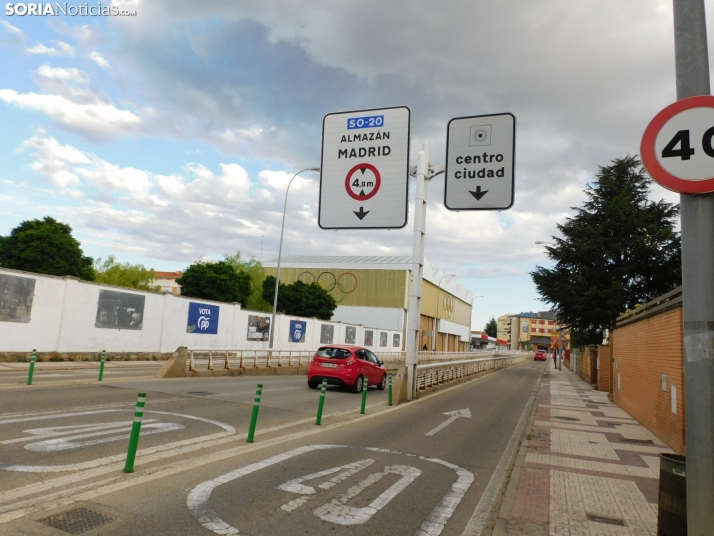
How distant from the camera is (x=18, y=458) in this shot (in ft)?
20.8

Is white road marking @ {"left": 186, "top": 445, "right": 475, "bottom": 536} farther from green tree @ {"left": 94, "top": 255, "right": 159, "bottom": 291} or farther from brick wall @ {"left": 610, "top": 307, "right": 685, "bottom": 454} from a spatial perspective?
green tree @ {"left": 94, "top": 255, "right": 159, "bottom": 291}

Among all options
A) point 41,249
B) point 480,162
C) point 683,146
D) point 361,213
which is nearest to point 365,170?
point 361,213

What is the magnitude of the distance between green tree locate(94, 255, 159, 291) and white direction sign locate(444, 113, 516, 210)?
213ft

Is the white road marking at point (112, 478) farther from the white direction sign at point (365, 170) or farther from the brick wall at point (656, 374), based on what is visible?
the white direction sign at point (365, 170)

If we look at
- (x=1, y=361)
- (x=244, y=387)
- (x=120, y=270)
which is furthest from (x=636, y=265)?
(x=120, y=270)

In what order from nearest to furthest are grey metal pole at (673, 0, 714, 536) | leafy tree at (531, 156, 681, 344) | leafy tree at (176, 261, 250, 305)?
grey metal pole at (673, 0, 714, 536)
leafy tree at (531, 156, 681, 344)
leafy tree at (176, 261, 250, 305)

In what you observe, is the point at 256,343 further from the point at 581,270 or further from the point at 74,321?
the point at 581,270

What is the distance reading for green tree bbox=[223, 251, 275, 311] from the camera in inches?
2815

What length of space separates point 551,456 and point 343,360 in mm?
10170

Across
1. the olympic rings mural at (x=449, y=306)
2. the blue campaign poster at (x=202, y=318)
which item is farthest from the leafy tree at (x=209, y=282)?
the olympic rings mural at (x=449, y=306)

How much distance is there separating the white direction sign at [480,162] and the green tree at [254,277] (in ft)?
181

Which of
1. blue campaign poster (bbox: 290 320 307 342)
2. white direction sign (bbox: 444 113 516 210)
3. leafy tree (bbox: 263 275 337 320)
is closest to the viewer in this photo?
white direction sign (bbox: 444 113 516 210)

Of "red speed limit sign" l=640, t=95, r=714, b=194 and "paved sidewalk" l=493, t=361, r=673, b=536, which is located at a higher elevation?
"red speed limit sign" l=640, t=95, r=714, b=194

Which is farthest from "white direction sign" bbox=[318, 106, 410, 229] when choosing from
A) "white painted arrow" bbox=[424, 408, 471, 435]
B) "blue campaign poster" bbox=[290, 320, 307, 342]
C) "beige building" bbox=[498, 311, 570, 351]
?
"beige building" bbox=[498, 311, 570, 351]
